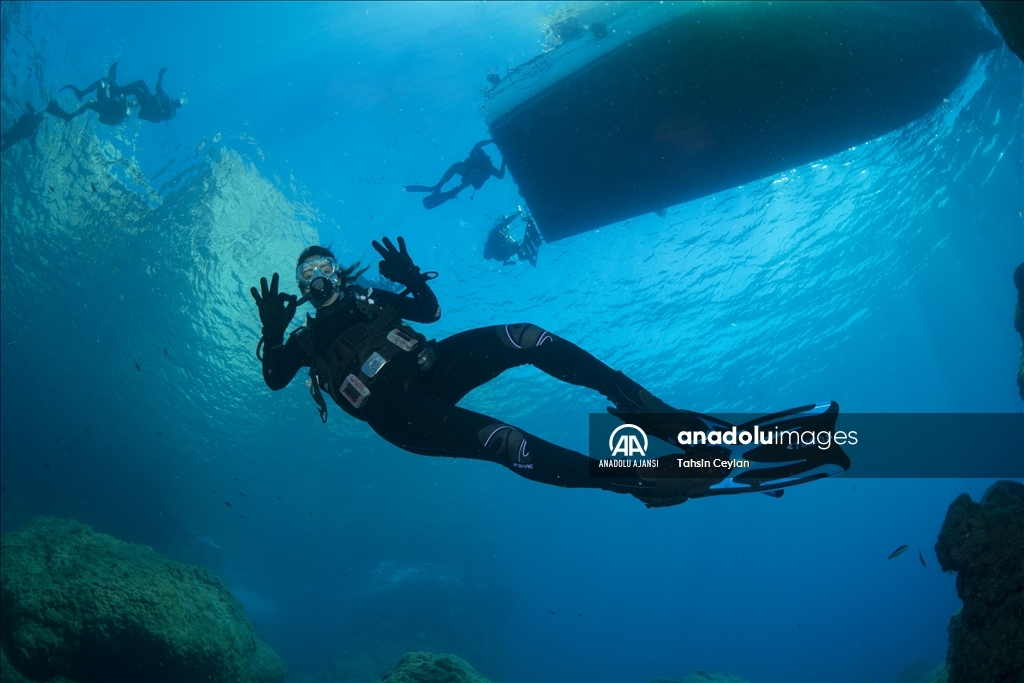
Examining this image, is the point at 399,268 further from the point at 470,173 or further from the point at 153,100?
the point at 153,100

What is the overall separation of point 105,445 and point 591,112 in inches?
1356

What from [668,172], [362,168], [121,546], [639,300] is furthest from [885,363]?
[121,546]

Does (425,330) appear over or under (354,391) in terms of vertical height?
over

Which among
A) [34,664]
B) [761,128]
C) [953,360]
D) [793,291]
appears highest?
[953,360]

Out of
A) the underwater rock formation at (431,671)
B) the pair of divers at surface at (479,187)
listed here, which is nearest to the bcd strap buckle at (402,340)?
the underwater rock formation at (431,671)

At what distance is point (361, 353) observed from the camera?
3.75 m

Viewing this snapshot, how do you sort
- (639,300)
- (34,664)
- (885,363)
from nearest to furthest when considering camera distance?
(34,664), (639,300), (885,363)

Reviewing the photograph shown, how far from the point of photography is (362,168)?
12.5m

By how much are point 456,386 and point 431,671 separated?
19.4ft

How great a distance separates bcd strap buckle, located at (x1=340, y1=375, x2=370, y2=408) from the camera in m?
3.61

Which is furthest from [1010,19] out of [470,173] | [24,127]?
[24,127]

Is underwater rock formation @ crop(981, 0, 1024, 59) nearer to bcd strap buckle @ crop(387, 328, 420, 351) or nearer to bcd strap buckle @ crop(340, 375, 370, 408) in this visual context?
bcd strap buckle @ crop(387, 328, 420, 351)

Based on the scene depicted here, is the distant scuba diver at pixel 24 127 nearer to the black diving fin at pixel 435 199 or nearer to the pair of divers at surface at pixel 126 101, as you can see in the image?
the pair of divers at surface at pixel 126 101

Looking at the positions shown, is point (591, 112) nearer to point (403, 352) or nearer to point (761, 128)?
point (761, 128)
